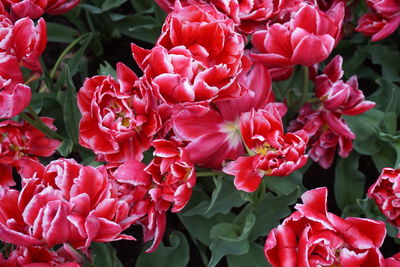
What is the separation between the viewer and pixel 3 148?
1.10 metres

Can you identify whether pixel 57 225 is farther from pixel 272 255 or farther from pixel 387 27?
pixel 387 27

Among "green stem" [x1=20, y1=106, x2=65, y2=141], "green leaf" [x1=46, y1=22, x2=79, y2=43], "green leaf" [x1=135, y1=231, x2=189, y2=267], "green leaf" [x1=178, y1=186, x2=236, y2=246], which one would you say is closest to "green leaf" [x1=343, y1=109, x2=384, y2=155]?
"green leaf" [x1=178, y1=186, x2=236, y2=246]

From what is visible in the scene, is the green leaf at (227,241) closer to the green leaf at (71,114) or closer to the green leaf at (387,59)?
the green leaf at (71,114)

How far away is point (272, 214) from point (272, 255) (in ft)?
1.28

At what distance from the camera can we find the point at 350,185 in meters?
1.36

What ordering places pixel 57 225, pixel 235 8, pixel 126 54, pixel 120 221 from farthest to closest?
pixel 126 54 → pixel 235 8 → pixel 120 221 → pixel 57 225

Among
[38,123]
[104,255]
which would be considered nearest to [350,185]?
[104,255]

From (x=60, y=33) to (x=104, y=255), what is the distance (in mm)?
729

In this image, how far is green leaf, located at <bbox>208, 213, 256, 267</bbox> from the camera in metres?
1.05

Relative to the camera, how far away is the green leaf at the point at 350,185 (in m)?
1.36

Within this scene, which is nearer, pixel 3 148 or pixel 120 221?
pixel 120 221

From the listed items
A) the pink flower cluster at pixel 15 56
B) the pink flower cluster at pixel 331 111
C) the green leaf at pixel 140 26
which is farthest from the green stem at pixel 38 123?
the pink flower cluster at pixel 331 111

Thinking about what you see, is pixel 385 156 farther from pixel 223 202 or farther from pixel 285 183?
pixel 223 202

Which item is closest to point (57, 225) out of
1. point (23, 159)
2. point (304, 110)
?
point (23, 159)
